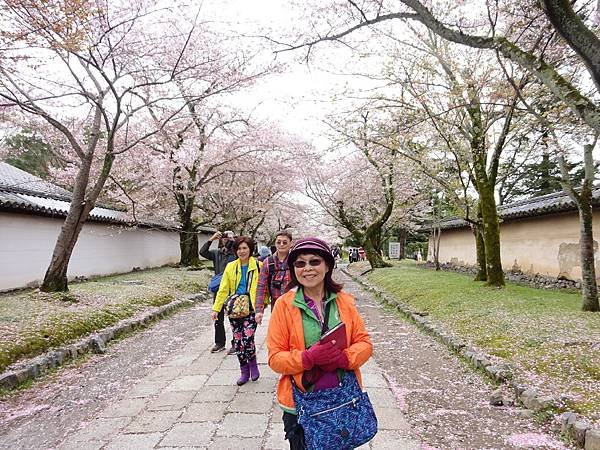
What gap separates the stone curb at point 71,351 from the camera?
5.29 m

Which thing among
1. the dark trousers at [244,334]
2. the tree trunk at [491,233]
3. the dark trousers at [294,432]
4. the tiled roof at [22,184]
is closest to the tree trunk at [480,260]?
the tree trunk at [491,233]

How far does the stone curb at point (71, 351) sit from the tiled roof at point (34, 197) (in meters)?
5.44

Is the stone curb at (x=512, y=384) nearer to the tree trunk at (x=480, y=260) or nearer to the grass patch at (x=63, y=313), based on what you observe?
the tree trunk at (x=480, y=260)

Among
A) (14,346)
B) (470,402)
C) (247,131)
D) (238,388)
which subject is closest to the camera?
(470,402)

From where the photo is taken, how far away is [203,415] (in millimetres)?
4324

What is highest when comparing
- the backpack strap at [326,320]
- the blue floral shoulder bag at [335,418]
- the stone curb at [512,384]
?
the backpack strap at [326,320]

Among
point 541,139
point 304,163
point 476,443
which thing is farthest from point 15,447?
point 304,163

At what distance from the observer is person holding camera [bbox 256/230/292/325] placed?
16.8ft

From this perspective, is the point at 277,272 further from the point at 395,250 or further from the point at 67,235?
the point at 395,250

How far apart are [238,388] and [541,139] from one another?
9.08 meters

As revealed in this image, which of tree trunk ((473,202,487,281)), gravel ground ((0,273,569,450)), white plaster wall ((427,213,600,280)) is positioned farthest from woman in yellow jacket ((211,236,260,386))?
white plaster wall ((427,213,600,280))

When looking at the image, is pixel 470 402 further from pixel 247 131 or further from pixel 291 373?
pixel 247 131

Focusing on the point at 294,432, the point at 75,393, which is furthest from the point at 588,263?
the point at 75,393

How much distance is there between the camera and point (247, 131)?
1912 centimetres
